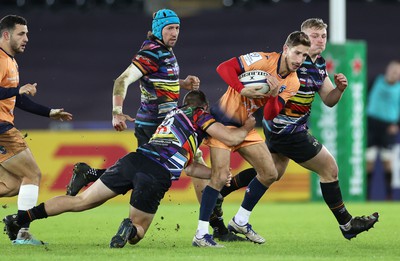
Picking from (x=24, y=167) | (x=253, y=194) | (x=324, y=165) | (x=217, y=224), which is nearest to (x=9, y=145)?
(x=24, y=167)

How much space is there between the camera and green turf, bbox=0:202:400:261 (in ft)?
28.1

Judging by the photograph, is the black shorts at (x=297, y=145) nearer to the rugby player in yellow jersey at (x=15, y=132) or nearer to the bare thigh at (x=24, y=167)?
the rugby player in yellow jersey at (x=15, y=132)

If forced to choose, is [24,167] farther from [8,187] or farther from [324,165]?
[324,165]

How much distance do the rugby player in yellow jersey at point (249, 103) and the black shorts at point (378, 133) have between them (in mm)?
9323

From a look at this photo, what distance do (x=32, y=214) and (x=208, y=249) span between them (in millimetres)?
1621

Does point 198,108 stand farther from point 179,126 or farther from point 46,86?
point 46,86

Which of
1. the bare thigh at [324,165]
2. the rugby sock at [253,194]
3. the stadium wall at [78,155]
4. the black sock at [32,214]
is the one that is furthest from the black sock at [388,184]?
the black sock at [32,214]

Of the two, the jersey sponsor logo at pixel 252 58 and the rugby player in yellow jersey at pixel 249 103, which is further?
the jersey sponsor logo at pixel 252 58

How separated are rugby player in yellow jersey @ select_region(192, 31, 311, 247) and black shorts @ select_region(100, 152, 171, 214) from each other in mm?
536

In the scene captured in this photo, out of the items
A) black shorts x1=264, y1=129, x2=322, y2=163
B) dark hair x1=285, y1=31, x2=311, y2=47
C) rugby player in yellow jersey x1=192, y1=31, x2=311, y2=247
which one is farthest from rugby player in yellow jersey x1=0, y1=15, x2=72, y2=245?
dark hair x1=285, y1=31, x2=311, y2=47

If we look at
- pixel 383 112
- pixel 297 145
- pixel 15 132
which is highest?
pixel 15 132

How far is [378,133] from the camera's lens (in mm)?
19094

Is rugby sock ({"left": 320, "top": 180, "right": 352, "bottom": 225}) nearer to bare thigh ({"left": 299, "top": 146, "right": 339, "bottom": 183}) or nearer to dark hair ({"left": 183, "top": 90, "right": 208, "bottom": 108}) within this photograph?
bare thigh ({"left": 299, "top": 146, "right": 339, "bottom": 183})

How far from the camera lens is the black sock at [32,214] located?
8.99 m
